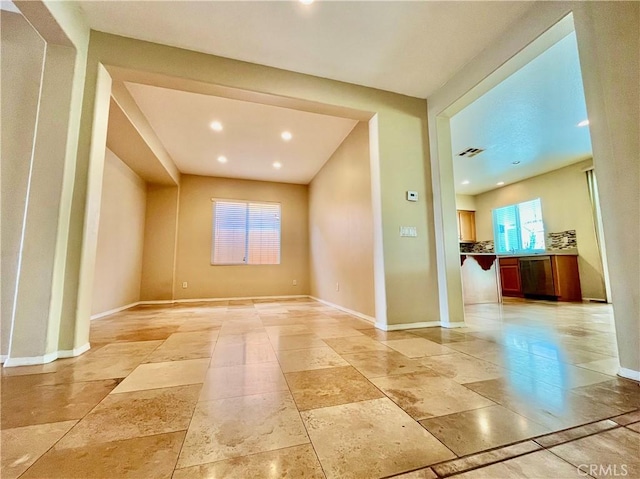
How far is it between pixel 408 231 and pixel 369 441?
2.37 m

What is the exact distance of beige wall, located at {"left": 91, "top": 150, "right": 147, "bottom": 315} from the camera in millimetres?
3830

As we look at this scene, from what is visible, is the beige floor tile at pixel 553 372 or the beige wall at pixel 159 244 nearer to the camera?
the beige floor tile at pixel 553 372

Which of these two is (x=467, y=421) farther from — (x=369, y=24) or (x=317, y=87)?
(x=317, y=87)

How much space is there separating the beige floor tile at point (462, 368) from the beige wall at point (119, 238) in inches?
169

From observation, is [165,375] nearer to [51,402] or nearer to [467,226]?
[51,402]

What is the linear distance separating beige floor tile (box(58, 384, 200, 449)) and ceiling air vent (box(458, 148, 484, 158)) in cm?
545

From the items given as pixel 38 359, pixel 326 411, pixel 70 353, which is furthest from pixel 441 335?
pixel 38 359

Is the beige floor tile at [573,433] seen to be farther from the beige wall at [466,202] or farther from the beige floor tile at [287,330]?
the beige wall at [466,202]

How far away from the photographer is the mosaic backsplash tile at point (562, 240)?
5.55 metres

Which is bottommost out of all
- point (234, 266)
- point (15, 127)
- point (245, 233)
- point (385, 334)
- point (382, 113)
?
Result: point (385, 334)

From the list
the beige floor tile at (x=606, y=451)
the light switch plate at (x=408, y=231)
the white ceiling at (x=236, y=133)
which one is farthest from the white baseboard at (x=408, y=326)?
the white ceiling at (x=236, y=133)

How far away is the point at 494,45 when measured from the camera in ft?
7.90

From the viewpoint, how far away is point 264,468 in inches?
33.2

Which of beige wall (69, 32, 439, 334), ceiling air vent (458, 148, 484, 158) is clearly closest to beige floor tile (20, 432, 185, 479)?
beige wall (69, 32, 439, 334)
